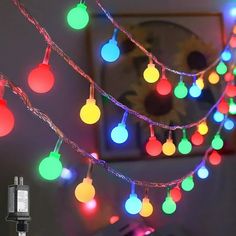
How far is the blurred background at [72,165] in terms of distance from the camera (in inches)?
70.4

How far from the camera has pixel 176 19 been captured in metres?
2.10

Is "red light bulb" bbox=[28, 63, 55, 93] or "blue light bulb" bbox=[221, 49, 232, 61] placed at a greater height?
"blue light bulb" bbox=[221, 49, 232, 61]

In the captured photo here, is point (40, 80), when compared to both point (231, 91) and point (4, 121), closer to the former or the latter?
point (4, 121)

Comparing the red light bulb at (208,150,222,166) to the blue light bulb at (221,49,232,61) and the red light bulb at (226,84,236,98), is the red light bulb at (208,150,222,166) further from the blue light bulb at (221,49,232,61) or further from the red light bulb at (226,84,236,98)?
the blue light bulb at (221,49,232,61)

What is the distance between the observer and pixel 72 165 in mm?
1852

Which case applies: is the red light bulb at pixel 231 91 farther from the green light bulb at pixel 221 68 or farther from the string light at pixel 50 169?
the string light at pixel 50 169

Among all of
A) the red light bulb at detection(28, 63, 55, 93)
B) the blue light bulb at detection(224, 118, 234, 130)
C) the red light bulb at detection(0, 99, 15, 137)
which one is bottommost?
the red light bulb at detection(0, 99, 15, 137)

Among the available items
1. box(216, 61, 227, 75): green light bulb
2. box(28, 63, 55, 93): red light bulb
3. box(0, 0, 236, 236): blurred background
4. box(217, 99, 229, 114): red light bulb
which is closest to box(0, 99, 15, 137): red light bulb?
box(28, 63, 55, 93): red light bulb

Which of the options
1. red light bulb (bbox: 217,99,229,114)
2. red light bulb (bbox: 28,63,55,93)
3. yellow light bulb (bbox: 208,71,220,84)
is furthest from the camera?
yellow light bulb (bbox: 208,71,220,84)

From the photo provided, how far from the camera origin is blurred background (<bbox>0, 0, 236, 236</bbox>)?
1787mm

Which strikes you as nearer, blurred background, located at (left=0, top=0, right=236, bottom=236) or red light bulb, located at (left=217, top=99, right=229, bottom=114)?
blurred background, located at (left=0, top=0, right=236, bottom=236)

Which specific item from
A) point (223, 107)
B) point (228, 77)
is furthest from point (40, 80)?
point (228, 77)

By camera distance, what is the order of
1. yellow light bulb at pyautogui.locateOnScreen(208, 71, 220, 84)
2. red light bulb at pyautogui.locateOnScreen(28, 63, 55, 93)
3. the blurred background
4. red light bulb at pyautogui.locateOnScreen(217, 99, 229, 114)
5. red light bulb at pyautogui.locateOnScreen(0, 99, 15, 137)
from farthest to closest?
1. yellow light bulb at pyautogui.locateOnScreen(208, 71, 220, 84)
2. red light bulb at pyautogui.locateOnScreen(217, 99, 229, 114)
3. the blurred background
4. red light bulb at pyautogui.locateOnScreen(28, 63, 55, 93)
5. red light bulb at pyautogui.locateOnScreen(0, 99, 15, 137)

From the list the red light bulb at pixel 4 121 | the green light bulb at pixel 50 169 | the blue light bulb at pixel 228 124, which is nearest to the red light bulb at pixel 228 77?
the blue light bulb at pixel 228 124
